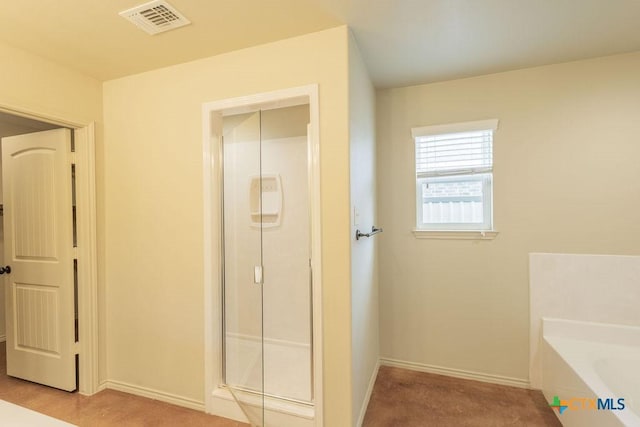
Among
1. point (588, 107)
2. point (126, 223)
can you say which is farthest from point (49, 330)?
point (588, 107)

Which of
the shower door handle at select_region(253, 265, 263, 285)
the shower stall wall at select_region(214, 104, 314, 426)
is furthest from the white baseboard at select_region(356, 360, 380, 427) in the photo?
the shower door handle at select_region(253, 265, 263, 285)

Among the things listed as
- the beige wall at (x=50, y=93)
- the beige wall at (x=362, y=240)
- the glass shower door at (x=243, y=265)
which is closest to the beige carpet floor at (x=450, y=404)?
the beige wall at (x=362, y=240)

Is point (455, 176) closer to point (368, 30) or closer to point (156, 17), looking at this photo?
point (368, 30)

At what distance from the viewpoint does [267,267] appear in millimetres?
2109

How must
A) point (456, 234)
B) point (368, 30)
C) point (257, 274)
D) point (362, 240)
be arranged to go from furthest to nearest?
point (456, 234) < point (362, 240) < point (257, 274) < point (368, 30)

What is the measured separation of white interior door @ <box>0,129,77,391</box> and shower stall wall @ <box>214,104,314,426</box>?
1.23 metres

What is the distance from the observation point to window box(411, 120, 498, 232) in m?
2.38

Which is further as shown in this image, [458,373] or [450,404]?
[458,373]

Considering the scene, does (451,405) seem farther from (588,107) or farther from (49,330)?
(49,330)

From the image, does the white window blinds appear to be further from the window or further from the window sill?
the window sill

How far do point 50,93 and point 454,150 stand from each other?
3.00 m

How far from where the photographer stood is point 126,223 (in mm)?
2297

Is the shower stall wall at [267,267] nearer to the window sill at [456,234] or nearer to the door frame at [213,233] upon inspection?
the door frame at [213,233]

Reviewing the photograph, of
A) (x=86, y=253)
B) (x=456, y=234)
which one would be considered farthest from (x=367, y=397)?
(x=86, y=253)
